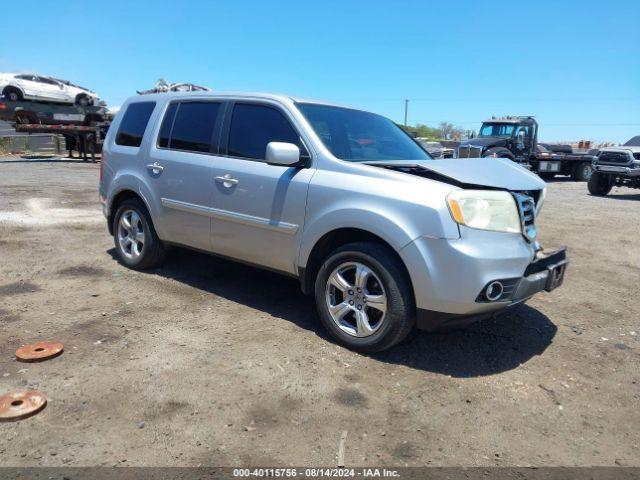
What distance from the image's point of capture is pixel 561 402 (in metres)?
3.20

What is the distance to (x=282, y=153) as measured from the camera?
3785 mm

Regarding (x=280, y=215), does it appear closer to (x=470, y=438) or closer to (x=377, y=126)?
(x=377, y=126)

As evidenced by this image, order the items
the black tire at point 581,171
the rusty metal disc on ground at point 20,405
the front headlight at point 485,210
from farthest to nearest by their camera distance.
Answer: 1. the black tire at point 581,171
2. the front headlight at point 485,210
3. the rusty metal disc on ground at point 20,405

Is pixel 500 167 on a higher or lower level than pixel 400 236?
higher

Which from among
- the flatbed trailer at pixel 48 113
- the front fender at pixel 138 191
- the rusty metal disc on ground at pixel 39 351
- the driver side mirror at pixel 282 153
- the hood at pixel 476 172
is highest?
the flatbed trailer at pixel 48 113

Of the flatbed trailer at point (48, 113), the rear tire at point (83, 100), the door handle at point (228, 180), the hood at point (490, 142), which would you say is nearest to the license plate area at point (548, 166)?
the hood at point (490, 142)

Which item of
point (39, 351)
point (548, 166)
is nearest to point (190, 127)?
point (39, 351)

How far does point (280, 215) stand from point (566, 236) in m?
6.03

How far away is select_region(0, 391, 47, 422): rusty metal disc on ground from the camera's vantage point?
276 centimetres

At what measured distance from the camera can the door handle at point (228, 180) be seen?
437 cm

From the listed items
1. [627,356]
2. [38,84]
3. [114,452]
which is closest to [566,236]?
[627,356]

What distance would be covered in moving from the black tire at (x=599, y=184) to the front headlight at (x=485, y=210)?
14.5m

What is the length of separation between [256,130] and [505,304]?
244 centimetres

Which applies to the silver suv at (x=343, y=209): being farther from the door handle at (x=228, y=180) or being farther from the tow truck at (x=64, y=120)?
the tow truck at (x=64, y=120)
